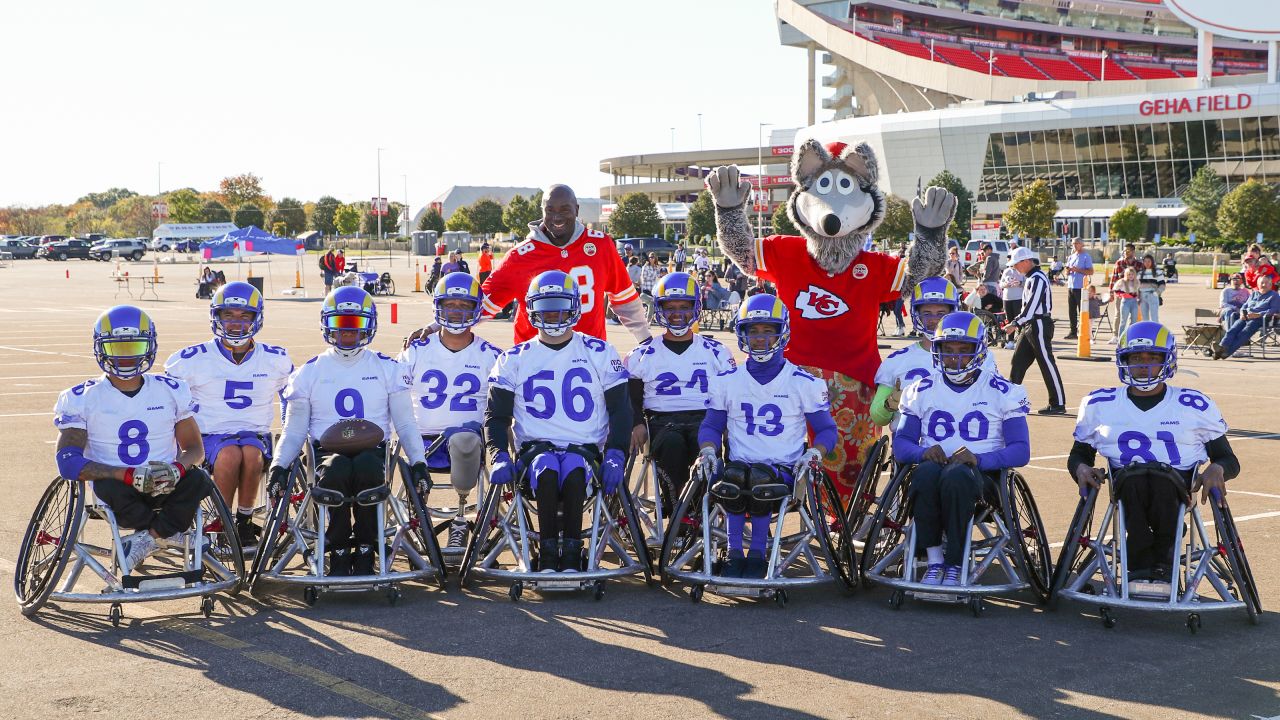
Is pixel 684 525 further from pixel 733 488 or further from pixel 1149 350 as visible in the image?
pixel 1149 350

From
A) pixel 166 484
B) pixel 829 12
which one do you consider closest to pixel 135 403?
pixel 166 484

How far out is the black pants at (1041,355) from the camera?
1527 centimetres

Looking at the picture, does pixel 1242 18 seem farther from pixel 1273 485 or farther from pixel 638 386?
pixel 638 386

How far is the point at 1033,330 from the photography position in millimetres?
15727

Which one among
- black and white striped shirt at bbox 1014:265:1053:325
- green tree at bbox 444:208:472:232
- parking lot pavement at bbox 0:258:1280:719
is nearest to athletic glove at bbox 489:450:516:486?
parking lot pavement at bbox 0:258:1280:719

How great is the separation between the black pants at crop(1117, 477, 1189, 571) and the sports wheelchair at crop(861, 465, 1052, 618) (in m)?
0.46

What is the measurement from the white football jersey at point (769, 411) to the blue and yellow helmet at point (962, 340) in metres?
0.73

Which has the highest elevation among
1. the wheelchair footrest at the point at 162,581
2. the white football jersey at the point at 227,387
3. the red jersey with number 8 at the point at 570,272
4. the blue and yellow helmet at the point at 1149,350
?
the red jersey with number 8 at the point at 570,272

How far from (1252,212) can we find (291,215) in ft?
283

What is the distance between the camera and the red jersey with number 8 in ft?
30.6

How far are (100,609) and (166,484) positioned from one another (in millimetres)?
851

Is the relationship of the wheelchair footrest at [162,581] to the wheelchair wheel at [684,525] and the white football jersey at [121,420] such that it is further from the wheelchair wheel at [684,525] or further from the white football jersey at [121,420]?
the wheelchair wheel at [684,525]

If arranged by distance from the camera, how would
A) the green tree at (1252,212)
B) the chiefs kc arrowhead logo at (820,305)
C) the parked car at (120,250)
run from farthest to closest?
the parked car at (120,250) < the green tree at (1252,212) < the chiefs kc arrowhead logo at (820,305)

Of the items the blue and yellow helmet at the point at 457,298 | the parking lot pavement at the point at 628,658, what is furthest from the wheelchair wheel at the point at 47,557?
the blue and yellow helmet at the point at 457,298
